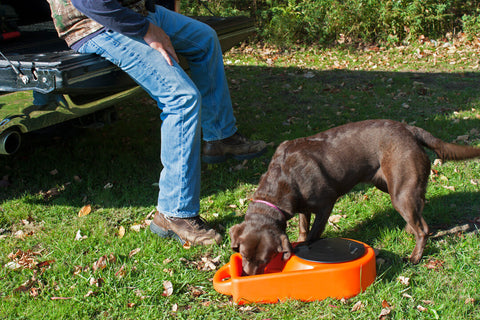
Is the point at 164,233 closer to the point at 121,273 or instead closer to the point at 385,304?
the point at 121,273

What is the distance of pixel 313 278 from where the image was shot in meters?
2.75

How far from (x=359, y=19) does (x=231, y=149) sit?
22.8 feet

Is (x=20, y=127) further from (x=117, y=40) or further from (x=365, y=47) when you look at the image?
(x=365, y=47)

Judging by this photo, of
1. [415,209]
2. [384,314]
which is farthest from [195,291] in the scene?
[415,209]

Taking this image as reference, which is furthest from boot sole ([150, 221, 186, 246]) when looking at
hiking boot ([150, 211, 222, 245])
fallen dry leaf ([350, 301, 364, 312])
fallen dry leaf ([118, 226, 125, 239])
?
fallen dry leaf ([350, 301, 364, 312])

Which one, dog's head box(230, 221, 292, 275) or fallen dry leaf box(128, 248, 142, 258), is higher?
dog's head box(230, 221, 292, 275)

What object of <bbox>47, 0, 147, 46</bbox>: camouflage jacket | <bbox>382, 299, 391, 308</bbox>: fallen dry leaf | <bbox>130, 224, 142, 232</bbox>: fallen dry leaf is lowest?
<bbox>382, 299, 391, 308</bbox>: fallen dry leaf

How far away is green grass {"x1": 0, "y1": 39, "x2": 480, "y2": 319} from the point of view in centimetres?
289

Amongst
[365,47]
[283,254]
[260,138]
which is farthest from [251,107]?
[365,47]

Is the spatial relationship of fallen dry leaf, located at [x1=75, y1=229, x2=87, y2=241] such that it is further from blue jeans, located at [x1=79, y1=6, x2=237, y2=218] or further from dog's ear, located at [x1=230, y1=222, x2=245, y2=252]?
dog's ear, located at [x1=230, y1=222, x2=245, y2=252]

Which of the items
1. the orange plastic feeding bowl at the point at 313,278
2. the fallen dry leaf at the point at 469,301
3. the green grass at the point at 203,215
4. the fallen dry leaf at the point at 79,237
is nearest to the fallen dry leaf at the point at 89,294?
the green grass at the point at 203,215

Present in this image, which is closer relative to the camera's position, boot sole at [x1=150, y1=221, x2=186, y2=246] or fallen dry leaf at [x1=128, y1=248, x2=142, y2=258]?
fallen dry leaf at [x1=128, y1=248, x2=142, y2=258]

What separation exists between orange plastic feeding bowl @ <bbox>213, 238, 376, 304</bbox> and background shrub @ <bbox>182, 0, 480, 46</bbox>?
324 inches

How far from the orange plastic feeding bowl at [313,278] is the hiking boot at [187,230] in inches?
25.5
